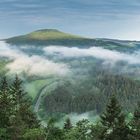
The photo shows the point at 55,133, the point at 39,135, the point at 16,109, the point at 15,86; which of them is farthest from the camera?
the point at 15,86

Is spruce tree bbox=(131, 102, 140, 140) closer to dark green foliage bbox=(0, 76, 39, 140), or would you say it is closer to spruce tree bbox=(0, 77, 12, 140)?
dark green foliage bbox=(0, 76, 39, 140)

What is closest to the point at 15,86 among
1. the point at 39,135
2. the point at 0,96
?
the point at 0,96

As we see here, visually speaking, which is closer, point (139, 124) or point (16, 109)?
point (139, 124)

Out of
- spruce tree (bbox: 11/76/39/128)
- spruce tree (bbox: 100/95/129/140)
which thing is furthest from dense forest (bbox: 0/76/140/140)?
spruce tree (bbox: 11/76/39/128)

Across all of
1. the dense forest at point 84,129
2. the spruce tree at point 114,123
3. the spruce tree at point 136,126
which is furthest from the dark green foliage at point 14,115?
the spruce tree at point 136,126

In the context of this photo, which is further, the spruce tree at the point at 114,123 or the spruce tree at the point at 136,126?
the spruce tree at the point at 114,123

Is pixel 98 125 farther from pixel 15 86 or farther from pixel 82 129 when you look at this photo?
pixel 15 86

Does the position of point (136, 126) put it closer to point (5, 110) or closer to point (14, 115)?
point (14, 115)

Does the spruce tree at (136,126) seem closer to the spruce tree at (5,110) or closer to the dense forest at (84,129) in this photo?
the dense forest at (84,129)

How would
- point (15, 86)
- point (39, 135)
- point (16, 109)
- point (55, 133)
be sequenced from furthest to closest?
point (15, 86)
point (16, 109)
point (55, 133)
point (39, 135)
